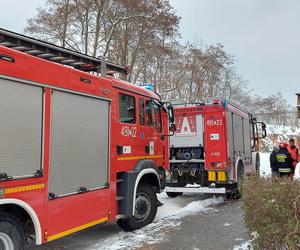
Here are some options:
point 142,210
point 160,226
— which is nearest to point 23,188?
point 142,210

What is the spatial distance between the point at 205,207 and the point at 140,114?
11.6 ft

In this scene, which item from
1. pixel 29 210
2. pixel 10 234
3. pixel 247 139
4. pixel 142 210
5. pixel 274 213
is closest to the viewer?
pixel 274 213

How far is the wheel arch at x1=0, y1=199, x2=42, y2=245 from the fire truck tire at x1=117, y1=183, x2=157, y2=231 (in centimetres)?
246

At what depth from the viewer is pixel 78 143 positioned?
5.61 meters

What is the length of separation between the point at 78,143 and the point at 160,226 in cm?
279

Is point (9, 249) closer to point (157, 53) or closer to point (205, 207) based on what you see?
point (205, 207)

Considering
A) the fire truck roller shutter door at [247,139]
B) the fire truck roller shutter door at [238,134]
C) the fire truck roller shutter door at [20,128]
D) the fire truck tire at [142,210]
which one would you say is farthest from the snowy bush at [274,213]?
the fire truck roller shutter door at [247,139]

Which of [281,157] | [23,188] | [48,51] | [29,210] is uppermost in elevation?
[48,51]

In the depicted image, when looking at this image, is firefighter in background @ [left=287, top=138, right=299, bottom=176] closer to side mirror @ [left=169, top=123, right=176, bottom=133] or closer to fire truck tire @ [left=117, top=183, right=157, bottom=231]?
side mirror @ [left=169, top=123, right=176, bottom=133]

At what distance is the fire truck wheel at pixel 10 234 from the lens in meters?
4.40

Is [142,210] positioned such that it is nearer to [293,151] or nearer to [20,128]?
[20,128]

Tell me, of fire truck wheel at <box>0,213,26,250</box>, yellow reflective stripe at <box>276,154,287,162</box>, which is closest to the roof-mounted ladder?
fire truck wheel at <box>0,213,26,250</box>

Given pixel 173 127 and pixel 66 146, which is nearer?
pixel 66 146

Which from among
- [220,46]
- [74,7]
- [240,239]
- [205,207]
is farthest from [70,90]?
[220,46]
